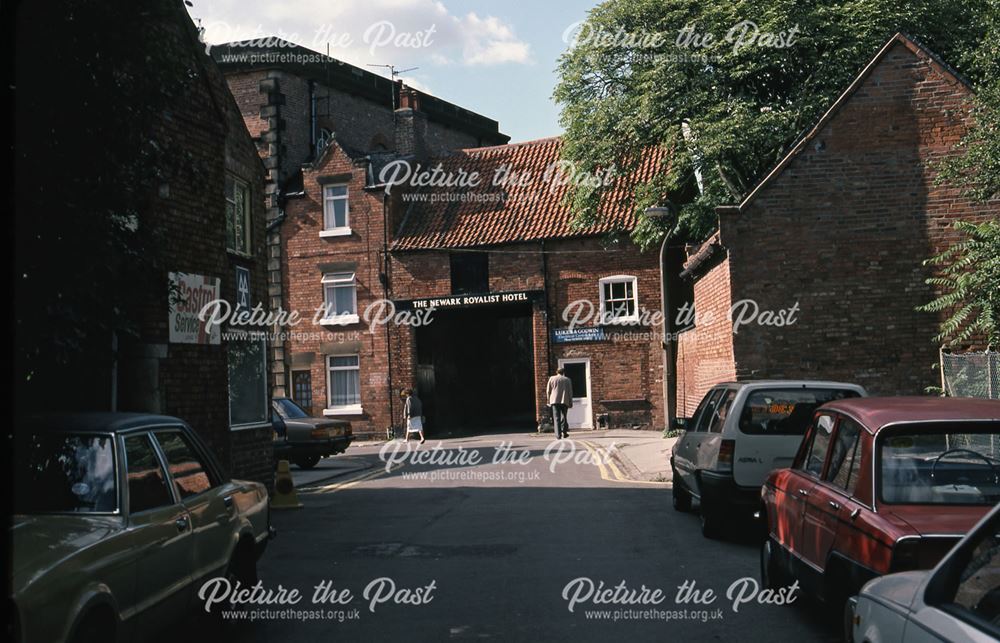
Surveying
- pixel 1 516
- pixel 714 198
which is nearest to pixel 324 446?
pixel 714 198

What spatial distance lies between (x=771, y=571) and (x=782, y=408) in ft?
10.9

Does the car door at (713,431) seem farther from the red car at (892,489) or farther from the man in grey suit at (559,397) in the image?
the man in grey suit at (559,397)

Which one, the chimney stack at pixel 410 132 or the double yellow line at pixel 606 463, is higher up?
the chimney stack at pixel 410 132

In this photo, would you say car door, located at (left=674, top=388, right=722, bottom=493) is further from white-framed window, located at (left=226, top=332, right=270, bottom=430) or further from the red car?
white-framed window, located at (left=226, top=332, right=270, bottom=430)

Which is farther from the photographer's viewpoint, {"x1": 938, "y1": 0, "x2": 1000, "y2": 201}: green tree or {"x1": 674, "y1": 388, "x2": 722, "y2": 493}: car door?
{"x1": 938, "y1": 0, "x2": 1000, "y2": 201}: green tree

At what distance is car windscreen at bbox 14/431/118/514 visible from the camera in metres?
5.40

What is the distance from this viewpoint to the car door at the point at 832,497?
6.15m

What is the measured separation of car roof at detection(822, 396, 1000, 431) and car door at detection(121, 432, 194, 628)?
167 inches

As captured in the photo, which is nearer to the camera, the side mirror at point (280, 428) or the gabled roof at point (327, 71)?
the side mirror at point (280, 428)

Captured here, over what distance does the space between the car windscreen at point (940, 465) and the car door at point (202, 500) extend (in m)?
4.17

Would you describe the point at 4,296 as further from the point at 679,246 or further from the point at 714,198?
the point at 679,246

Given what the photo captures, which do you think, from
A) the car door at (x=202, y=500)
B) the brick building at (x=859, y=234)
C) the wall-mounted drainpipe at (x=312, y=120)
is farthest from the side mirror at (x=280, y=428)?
the wall-mounted drainpipe at (x=312, y=120)

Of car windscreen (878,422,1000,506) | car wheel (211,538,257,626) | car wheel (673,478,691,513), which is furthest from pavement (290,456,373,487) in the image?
car windscreen (878,422,1000,506)

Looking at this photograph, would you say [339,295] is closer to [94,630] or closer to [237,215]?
[237,215]
